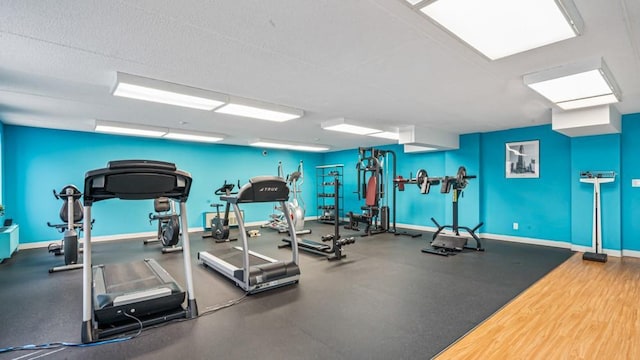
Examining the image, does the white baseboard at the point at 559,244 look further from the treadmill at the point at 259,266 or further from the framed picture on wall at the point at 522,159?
the treadmill at the point at 259,266

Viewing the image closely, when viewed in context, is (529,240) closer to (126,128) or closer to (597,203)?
(597,203)

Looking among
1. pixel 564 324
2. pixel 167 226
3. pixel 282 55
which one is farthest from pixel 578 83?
pixel 167 226

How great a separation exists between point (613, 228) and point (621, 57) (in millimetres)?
3900

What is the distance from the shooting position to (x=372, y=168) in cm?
675

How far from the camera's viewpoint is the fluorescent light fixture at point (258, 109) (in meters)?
4.02

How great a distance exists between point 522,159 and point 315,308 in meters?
5.82

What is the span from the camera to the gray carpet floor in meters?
2.33

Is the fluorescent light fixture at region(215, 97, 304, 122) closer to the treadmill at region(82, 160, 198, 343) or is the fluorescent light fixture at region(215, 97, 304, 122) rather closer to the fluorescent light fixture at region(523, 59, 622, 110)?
the treadmill at region(82, 160, 198, 343)

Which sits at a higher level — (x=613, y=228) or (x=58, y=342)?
(x=613, y=228)

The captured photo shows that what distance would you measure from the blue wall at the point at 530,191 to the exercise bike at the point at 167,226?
6.59m

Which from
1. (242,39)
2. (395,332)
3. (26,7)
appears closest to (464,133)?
(395,332)

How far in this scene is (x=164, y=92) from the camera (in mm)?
3389

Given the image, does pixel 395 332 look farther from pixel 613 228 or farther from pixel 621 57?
pixel 613 228

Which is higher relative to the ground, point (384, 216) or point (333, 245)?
point (384, 216)
